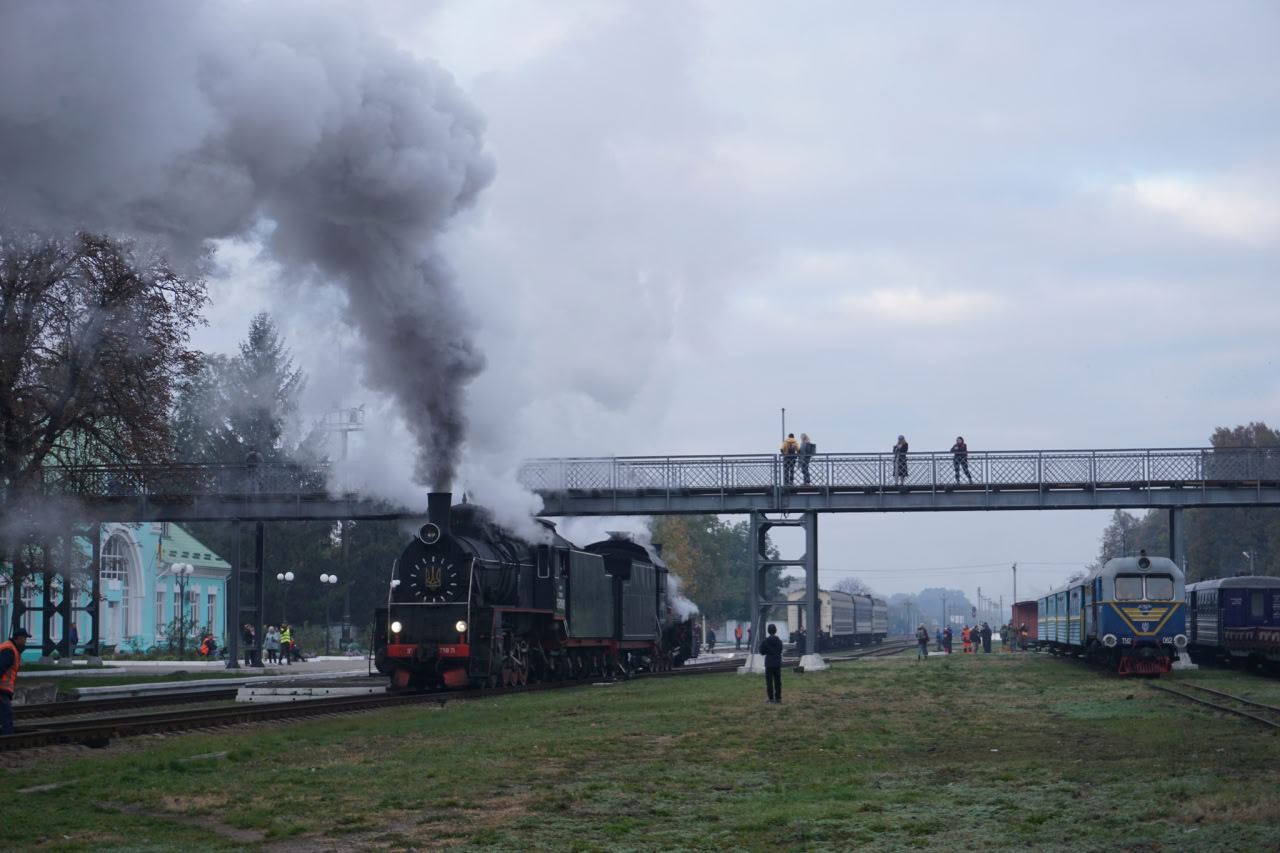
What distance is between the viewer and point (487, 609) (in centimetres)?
2738

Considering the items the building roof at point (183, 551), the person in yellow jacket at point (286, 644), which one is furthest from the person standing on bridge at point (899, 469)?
the building roof at point (183, 551)

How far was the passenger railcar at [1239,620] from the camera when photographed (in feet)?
113

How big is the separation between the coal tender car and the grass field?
49669 mm

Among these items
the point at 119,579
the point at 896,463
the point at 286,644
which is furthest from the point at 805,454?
the point at 119,579

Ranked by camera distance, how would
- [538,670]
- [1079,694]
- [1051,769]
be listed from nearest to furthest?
[1051,769] → [1079,694] → [538,670]

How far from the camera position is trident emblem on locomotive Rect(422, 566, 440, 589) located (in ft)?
88.6

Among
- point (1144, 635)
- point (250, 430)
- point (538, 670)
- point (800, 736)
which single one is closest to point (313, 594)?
point (250, 430)

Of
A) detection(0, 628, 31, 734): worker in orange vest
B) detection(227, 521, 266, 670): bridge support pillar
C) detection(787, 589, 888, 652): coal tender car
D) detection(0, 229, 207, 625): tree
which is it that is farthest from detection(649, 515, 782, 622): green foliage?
detection(0, 628, 31, 734): worker in orange vest

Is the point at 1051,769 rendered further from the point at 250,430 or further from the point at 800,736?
the point at 250,430

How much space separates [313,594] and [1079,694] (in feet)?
215

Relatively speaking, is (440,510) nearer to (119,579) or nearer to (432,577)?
(432,577)

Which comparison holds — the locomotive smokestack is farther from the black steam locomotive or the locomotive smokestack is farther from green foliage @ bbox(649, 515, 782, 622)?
green foliage @ bbox(649, 515, 782, 622)

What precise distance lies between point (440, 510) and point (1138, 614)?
19.2m

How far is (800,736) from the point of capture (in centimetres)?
1834
